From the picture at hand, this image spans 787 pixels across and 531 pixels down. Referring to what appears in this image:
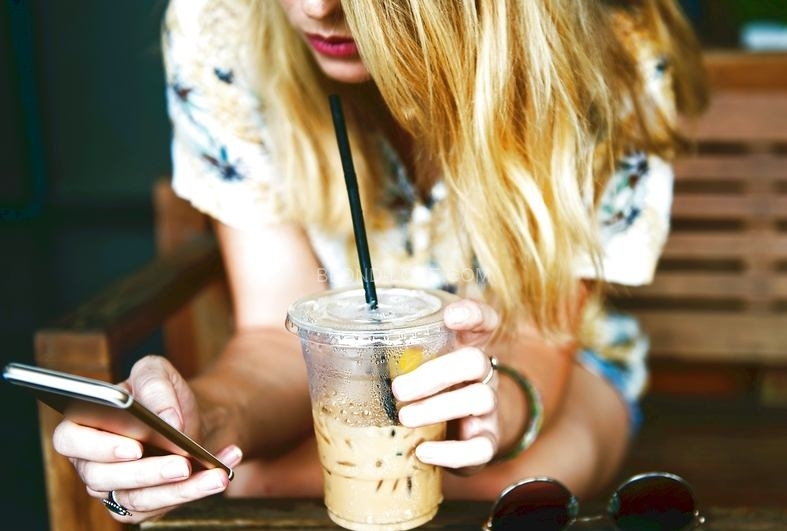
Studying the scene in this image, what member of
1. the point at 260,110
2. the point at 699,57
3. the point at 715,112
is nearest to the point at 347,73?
the point at 260,110

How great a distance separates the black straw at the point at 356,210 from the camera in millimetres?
936

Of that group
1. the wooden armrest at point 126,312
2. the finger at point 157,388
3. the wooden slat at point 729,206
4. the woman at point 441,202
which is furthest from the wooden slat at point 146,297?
the wooden slat at point 729,206

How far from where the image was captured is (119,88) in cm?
493

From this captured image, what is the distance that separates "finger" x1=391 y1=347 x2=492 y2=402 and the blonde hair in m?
0.34

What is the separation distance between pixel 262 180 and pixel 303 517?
656mm

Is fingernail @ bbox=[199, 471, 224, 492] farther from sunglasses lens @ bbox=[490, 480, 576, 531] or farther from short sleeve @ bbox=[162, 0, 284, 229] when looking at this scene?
short sleeve @ bbox=[162, 0, 284, 229]

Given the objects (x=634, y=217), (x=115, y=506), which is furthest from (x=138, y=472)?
(x=634, y=217)

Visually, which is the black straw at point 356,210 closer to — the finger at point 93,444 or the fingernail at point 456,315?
the fingernail at point 456,315

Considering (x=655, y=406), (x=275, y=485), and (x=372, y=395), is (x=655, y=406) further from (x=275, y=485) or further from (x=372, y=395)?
(x=372, y=395)

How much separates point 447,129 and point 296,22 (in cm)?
24

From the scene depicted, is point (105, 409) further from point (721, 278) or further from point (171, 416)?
point (721, 278)

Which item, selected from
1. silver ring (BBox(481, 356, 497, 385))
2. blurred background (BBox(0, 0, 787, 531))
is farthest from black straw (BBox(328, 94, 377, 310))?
blurred background (BBox(0, 0, 787, 531))

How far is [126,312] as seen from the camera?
1.35m

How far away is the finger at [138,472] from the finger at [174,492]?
18 millimetres
